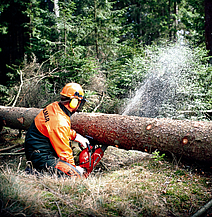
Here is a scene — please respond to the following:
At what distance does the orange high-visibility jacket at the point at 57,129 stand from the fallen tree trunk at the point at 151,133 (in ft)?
3.62

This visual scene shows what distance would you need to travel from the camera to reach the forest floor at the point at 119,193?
1981 millimetres

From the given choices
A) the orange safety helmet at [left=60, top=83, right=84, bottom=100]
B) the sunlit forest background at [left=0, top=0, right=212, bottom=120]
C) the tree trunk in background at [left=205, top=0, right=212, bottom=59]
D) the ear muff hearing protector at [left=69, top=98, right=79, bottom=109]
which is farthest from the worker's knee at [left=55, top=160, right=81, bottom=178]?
the tree trunk in background at [left=205, top=0, right=212, bottom=59]

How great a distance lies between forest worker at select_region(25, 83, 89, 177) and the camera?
294 centimetres

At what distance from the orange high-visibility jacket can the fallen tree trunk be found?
1103 millimetres

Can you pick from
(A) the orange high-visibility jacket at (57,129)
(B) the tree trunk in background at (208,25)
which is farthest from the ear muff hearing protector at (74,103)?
(B) the tree trunk in background at (208,25)

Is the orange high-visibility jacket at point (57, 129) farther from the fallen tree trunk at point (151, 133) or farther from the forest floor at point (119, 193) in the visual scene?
the fallen tree trunk at point (151, 133)

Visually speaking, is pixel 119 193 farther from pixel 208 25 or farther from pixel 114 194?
pixel 208 25

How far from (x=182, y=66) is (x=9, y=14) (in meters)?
11.6

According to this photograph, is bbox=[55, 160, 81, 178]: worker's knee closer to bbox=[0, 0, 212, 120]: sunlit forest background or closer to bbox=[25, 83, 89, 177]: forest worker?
bbox=[25, 83, 89, 177]: forest worker

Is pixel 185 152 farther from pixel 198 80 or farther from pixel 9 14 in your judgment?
pixel 9 14

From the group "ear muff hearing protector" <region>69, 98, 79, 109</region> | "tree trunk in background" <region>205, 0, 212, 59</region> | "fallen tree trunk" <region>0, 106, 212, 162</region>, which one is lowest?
"fallen tree trunk" <region>0, 106, 212, 162</region>

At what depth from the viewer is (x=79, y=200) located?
2209 millimetres

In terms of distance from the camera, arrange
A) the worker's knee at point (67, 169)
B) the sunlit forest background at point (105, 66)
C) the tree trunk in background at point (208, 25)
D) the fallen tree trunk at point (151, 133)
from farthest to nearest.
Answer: the tree trunk in background at point (208, 25) < the sunlit forest background at point (105, 66) < the fallen tree trunk at point (151, 133) < the worker's knee at point (67, 169)

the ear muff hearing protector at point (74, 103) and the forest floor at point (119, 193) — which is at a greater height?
the ear muff hearing protector at point (74, 103)
